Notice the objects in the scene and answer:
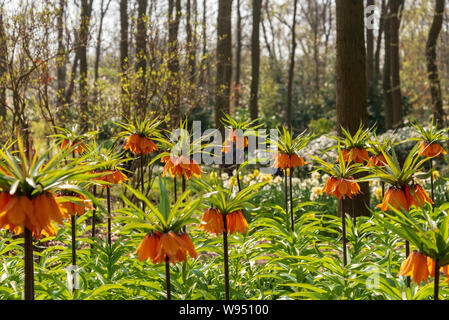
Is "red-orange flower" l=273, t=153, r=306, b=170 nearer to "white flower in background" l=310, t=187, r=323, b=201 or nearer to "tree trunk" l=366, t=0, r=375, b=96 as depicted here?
"white flower in background" l=310, t=187, r=323, b=201

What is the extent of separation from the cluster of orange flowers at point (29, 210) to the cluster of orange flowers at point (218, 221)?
2.28ft

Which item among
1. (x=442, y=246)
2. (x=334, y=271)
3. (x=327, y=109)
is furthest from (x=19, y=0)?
(x=327, y=109)

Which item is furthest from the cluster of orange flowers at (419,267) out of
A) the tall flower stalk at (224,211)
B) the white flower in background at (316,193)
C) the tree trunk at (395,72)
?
the tree trunk at (395,72)

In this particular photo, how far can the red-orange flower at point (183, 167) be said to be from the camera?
113 inches

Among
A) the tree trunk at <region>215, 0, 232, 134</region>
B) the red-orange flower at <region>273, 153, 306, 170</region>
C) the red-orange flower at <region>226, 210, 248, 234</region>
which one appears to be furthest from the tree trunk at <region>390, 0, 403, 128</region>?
the red-orange flower at <region>226, 210, 248, 234</region>

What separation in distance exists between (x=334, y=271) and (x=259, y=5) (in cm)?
1144

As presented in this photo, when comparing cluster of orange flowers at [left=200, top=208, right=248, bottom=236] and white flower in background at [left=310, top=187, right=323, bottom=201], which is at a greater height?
cluster of orange flowers at [left=200, top=208, right=248, bottom=236]

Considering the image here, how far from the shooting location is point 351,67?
5.09 metres

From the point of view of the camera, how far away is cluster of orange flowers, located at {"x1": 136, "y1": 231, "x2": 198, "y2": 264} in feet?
5.57

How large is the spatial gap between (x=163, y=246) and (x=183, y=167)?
1211 mm

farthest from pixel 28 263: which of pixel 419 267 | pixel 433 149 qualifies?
pixel 433 149

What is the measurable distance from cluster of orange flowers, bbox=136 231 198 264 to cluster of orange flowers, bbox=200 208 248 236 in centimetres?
28
